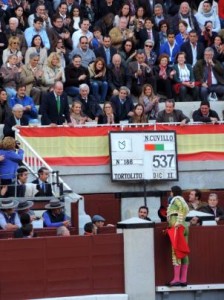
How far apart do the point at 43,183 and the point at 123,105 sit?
343 cm

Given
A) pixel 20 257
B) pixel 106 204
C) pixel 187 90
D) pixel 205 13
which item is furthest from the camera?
pixel 205 13

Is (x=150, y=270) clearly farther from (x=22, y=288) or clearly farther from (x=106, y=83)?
(x=106, y=83)

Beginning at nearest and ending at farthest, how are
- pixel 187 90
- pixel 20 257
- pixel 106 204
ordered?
pixel 20 257
pixel 106 204
pixel 187 90

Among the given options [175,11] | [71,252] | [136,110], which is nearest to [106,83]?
[136,110]

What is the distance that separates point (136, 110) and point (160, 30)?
3362 mm

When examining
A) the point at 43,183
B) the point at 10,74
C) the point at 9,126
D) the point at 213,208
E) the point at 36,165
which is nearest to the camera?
the point at 43,183

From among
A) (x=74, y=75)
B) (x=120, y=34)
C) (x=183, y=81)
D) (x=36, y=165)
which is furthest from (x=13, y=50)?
(x=183, y=81)

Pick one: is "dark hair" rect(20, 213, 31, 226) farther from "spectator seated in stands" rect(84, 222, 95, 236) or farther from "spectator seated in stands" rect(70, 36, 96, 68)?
"spectator seated in stands" rect(70, 36, 96, 68)

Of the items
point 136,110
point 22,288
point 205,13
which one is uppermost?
point 205,13

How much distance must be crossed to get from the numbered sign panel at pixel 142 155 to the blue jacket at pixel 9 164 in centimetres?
300

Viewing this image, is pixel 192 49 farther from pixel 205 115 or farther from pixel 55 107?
pixel 55 107

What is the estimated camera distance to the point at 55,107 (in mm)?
27266

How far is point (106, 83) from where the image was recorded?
2853 centimetres

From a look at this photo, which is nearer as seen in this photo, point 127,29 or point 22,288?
point 22,288
